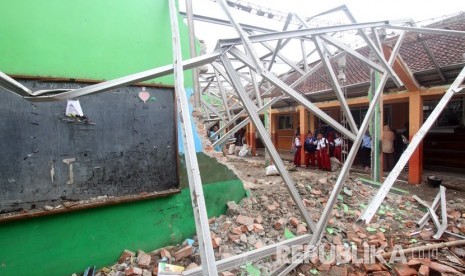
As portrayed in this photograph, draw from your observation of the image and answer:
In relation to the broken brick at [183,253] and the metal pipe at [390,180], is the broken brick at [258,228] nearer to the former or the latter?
the broken brick at [183,253]

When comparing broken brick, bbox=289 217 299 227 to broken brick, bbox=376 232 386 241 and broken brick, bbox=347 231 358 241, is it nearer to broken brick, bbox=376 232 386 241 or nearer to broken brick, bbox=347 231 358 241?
broken brick, bbox=347 231 358 241

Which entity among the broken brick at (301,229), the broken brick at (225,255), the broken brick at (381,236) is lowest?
the broken brick at (381,236)

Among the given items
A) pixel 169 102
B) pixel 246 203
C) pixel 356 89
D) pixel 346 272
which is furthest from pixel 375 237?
pixel 356 89

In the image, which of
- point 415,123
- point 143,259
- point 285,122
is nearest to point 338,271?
point 143,259

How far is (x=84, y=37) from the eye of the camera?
2871 millimetres

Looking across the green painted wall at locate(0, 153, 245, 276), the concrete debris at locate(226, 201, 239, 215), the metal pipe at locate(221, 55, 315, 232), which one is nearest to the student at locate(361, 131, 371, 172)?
the concrete debris at locate(226, 201, 239, 215)

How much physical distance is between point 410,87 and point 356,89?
1715 millimetres

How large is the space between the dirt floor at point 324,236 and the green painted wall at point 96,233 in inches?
6.5

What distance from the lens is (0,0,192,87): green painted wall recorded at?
2539 millimetres

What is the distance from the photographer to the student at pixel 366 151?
30.3 ft

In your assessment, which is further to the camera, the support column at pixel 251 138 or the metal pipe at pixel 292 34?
the support column at pixel 251 138

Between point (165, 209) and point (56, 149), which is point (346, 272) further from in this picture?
point (56, 149)

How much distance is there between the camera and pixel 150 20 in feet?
10.8

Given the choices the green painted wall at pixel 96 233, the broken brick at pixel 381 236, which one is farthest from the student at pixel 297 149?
the green painted wall at pixel 96 233
